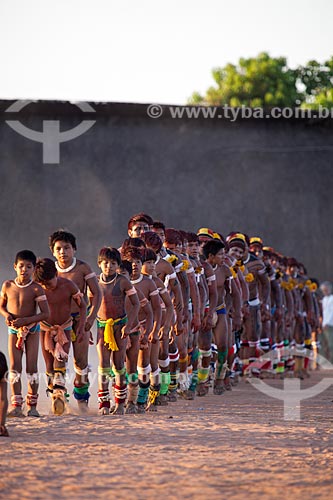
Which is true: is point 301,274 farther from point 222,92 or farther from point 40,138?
point 222,92

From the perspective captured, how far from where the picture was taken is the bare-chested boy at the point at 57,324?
12242mm

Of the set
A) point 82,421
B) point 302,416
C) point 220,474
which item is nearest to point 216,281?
point 302,416

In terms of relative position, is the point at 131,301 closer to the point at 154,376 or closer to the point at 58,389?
the point at 58,389

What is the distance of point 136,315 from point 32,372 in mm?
1370

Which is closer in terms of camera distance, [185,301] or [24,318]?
[24,318]

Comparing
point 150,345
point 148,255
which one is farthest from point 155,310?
point 148,255

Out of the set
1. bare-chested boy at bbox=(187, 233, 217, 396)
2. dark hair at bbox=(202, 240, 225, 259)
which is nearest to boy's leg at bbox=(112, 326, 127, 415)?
bare-chested boy at bbox=(187, 233, 217, 396)

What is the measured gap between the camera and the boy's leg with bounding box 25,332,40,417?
11.9m

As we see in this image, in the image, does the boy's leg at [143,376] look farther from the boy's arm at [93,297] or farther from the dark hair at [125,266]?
the boy's arm at [93,297]

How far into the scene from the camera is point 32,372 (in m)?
12.0

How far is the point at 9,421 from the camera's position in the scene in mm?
11219

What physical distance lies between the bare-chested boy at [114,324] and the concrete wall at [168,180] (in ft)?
37.2

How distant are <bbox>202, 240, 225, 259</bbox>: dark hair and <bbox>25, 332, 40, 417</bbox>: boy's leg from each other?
A: 17.2 ft

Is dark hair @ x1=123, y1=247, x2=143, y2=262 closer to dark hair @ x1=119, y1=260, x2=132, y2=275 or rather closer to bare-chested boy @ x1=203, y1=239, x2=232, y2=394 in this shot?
dark hair @ x1=119, y1=260, x2=132, y2=275
